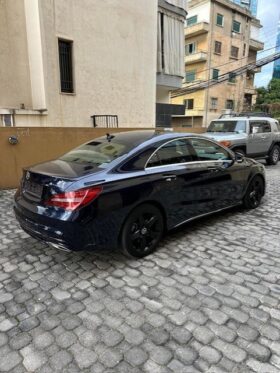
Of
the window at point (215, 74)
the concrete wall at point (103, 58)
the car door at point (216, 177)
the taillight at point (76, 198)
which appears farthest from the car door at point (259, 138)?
the window at point (215, 74)

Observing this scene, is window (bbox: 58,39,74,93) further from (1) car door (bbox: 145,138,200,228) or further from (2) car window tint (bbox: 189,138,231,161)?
(1) car door (bbox: 145,138,200,228)

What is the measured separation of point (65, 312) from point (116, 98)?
955 cm

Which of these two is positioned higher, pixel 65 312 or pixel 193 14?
pixel 193 14

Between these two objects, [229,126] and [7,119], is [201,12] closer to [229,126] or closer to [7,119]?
[229,126]

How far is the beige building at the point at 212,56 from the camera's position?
99.4 ft

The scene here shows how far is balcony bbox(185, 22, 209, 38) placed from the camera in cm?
2944

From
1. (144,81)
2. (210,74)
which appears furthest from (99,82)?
(210,74)

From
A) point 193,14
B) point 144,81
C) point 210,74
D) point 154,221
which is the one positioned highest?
point 193,14

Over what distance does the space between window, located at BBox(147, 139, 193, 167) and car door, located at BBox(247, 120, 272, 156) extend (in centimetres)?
637

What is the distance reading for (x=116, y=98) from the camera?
11016 millimetres

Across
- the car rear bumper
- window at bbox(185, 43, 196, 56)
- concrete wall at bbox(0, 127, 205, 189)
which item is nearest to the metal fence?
concrete wall at bbox(0, 127, 205, 189)

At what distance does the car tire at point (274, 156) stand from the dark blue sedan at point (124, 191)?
765 cm

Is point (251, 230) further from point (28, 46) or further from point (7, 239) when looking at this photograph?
point (28, 46)

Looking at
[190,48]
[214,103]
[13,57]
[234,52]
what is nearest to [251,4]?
[234,52]
